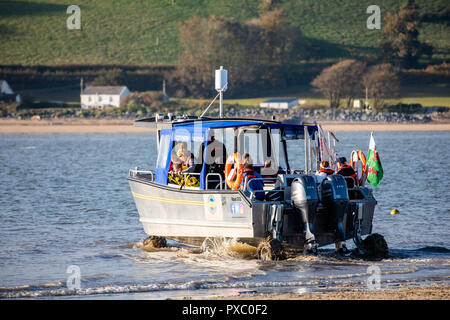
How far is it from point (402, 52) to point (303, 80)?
71.9 ft

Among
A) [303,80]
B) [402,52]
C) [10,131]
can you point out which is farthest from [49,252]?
[402,52]

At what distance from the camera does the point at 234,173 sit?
1522cm

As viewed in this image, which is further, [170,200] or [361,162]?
[361,162]

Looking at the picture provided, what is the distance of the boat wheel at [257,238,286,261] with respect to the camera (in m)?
14.7

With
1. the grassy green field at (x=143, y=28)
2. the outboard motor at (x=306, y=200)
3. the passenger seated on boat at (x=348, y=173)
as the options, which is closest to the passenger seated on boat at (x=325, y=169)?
the passenger seated on boat at (x=348, y=173)

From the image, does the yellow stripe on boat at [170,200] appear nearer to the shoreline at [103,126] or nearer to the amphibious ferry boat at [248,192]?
the amphibious ferry boat at [248,192]

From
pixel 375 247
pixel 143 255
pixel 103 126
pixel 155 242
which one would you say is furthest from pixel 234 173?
pixel 103 126

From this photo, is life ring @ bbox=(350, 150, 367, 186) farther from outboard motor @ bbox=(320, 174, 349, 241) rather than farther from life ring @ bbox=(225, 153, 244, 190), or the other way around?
life ring @ bbox=(225, 153, 244, 190)

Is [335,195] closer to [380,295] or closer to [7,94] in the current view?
[380,295]

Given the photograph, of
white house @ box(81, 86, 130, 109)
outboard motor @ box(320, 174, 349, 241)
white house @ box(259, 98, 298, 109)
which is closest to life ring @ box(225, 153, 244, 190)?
outboard motor @ box(320, 174, 349, 241)

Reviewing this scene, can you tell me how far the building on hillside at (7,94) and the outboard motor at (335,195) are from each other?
281ft

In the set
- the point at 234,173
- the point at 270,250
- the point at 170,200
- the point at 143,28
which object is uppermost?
the point at 143,28

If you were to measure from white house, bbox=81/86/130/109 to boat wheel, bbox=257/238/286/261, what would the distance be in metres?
82.8

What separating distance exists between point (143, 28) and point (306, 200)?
479ft
